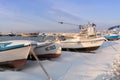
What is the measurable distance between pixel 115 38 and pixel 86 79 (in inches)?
1459

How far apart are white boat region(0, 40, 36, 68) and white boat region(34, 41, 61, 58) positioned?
260 cm

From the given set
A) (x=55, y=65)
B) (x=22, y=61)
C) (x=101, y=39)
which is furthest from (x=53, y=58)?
(x=101, y=39)

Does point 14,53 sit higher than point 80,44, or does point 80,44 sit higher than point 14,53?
point 14,53

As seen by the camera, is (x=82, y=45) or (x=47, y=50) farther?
(x=82, y=45)

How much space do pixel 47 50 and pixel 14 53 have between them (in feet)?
11.6

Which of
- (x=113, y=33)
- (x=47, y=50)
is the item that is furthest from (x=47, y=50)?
(x=113, y=33)

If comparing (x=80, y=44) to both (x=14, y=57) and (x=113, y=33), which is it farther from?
(x=113, y=33)

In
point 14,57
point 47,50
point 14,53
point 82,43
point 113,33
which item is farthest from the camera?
point 113,33

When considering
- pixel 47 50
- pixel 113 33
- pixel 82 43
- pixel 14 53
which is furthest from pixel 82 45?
pixel 113 33

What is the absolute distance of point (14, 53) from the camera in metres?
10.7

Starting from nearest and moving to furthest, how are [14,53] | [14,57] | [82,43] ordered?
1. [14,53]
2. [14,57]
3. [82,43]

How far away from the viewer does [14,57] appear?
1086 cm

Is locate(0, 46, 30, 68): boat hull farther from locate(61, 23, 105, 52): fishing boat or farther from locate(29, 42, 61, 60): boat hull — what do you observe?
locate(61, 23, 105, 52): fishing boat

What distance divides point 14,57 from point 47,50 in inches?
134
